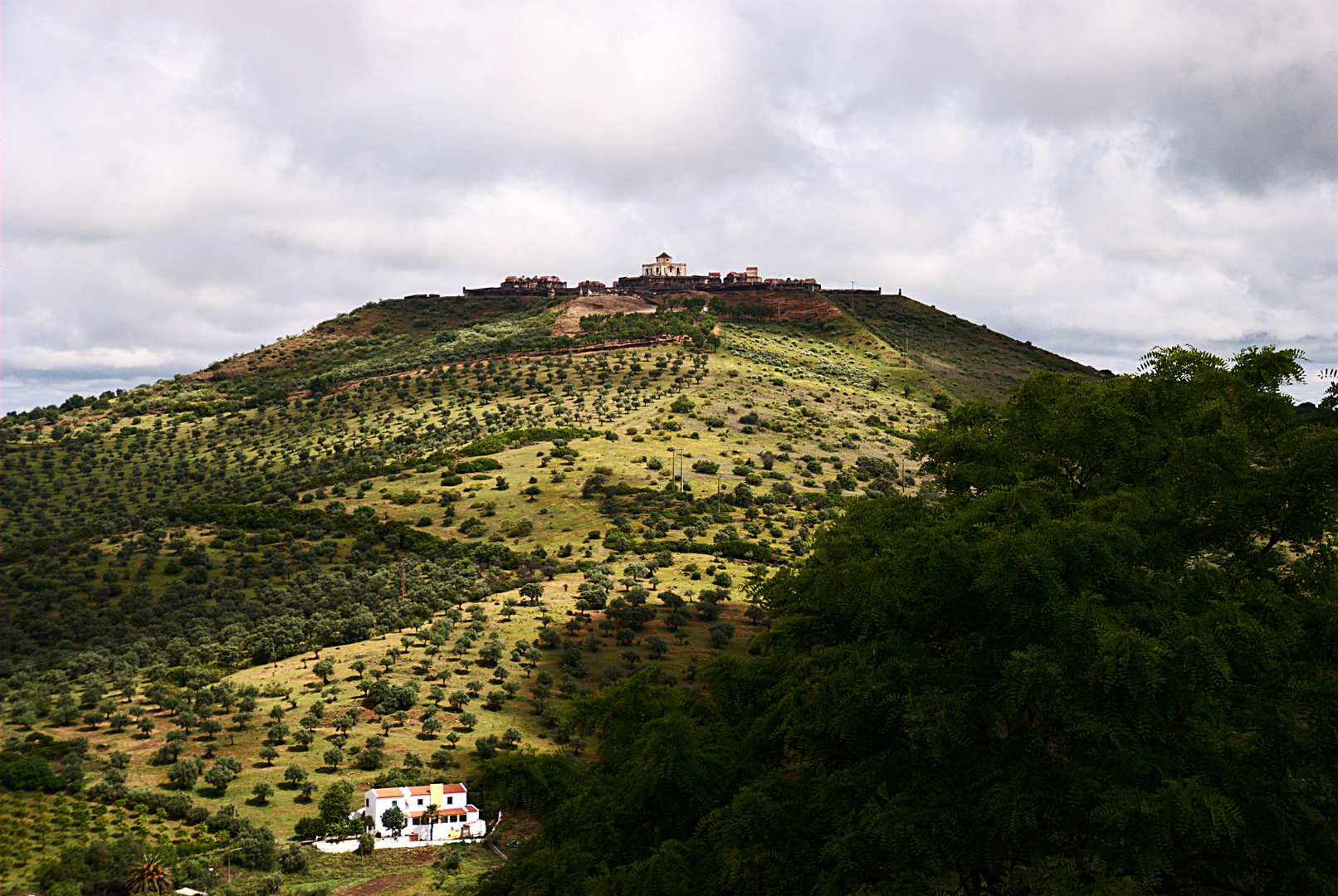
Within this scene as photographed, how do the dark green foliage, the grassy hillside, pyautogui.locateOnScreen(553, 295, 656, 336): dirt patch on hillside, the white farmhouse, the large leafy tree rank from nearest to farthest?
the large leafy tree, the dark green foliage, the white farmhouse, the grassy hillside, pyautogui.locateOnScreen(553, 295, 656, 336): dirt patch on hillside

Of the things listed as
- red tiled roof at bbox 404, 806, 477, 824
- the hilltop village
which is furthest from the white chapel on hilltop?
red tiled roof at bbox 404, 806, 477, 824

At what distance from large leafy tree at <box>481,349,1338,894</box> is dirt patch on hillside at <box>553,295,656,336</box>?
14797cm

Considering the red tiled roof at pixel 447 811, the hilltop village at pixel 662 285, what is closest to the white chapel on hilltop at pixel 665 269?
the hilltop village at pixel 662 285

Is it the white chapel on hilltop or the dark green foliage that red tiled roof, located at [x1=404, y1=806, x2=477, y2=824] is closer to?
the dark green foliage

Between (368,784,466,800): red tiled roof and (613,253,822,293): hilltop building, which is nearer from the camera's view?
(368,784,466,800): red tiled roof

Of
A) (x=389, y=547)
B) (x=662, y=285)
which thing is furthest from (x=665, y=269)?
(x=389, y=547)

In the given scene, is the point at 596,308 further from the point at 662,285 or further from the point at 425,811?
the point at 425,811

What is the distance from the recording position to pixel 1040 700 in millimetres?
11594

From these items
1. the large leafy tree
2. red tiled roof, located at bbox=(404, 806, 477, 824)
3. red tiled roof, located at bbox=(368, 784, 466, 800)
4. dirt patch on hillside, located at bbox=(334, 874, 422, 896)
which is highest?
the large leafy tree

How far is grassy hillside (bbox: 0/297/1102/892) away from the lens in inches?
1549

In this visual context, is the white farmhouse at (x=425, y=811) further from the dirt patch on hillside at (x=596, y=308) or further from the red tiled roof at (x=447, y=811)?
the dirt patch on hillside at (x=596, y=308)

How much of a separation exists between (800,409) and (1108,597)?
105 metres

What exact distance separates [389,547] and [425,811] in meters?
41.0

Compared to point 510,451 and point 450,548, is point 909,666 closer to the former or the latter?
point 450,548
